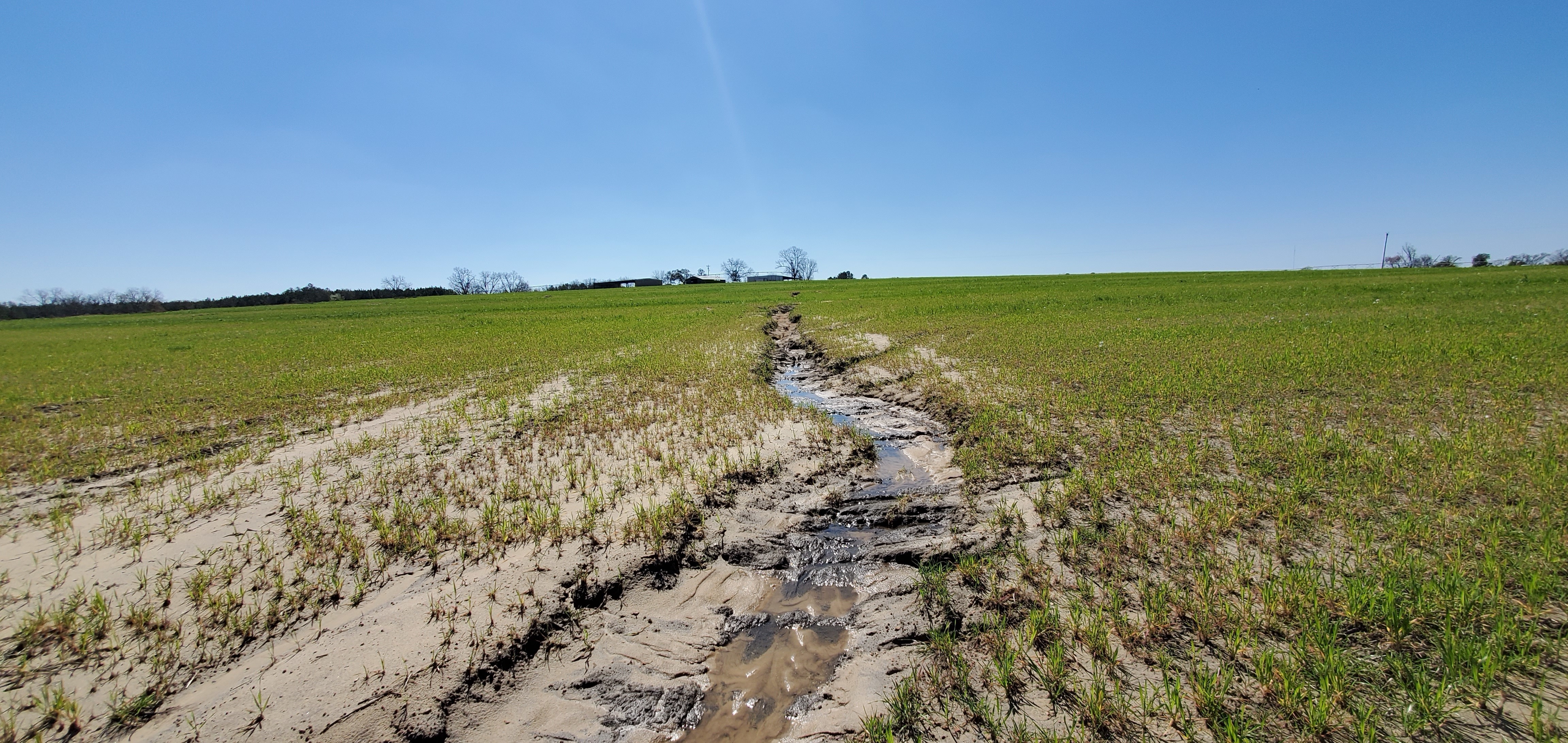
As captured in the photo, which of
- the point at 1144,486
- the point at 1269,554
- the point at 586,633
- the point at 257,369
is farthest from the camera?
the point at 257,369

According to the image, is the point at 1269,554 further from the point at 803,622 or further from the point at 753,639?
the point at 753,639

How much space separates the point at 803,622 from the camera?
405cm

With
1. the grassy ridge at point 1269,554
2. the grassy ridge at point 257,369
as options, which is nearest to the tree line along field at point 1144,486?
the grassy ridge at point 1269,554

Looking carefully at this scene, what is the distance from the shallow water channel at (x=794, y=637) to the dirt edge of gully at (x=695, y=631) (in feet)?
0.05

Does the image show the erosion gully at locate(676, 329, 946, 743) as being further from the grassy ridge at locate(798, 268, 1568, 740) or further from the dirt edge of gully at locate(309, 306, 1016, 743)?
the grassy ridge at locate(798, 268, 1568, 740)

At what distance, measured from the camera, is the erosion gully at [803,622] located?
3229mm

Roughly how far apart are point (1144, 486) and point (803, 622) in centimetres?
399

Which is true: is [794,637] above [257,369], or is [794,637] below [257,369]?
below

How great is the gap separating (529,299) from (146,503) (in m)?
56.6

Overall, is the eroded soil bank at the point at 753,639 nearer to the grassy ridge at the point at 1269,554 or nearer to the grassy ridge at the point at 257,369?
the grassy ridge at the point at 1269,554

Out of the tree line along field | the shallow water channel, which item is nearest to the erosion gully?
the shallow water channel

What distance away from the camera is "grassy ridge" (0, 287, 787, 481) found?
27.6 feet

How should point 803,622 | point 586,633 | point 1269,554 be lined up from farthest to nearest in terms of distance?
point 1269,554, point 803,622, point 586,633

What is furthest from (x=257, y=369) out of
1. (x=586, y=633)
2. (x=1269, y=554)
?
(x=1269, y=554)
